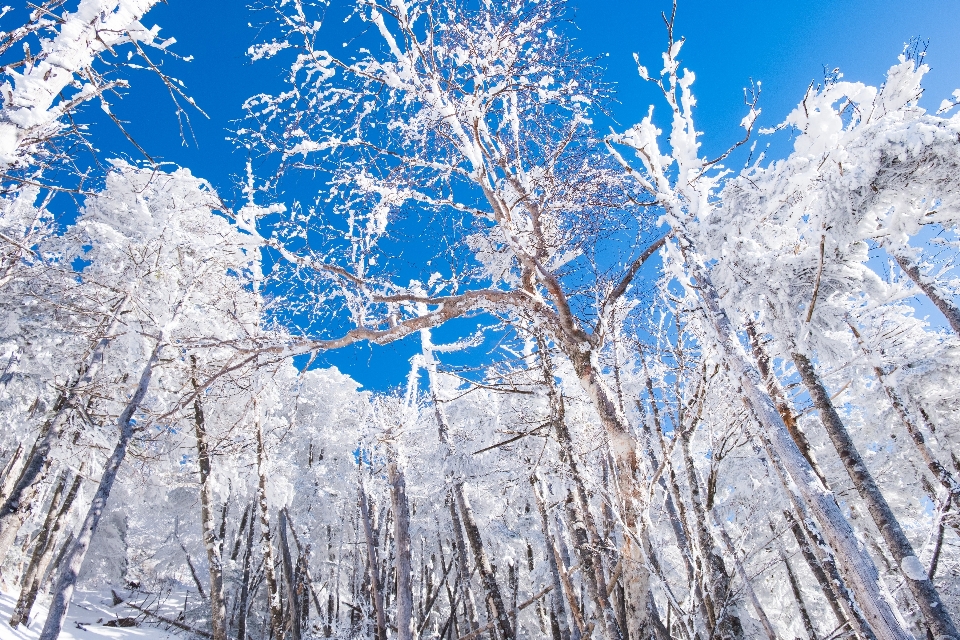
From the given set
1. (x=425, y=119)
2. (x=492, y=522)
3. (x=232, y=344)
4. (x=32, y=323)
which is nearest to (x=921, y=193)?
(x=425, y=119)

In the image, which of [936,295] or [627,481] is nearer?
[627,481]

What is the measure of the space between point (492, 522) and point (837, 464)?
34.9 ft

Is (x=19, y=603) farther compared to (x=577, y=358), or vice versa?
(x=19, y=603)

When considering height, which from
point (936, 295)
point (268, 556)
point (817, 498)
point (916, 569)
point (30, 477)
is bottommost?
point (916, 569)

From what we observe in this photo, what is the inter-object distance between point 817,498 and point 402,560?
7210 millimetres

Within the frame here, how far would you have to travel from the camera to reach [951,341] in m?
11.7

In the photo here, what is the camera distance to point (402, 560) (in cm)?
828

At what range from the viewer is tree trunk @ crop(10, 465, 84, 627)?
35.5 ft

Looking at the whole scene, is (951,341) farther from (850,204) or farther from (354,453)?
(354,453)

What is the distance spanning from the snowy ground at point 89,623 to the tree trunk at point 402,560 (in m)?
7.94

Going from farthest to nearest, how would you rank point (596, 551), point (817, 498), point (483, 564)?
1. point (483, 564)
2. point (596, 551)
3. point (817, 498)

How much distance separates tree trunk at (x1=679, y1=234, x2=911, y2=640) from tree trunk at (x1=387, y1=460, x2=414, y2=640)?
666 centimetres

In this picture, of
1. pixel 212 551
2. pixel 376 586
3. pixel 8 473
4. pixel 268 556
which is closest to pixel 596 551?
pixel 268 556

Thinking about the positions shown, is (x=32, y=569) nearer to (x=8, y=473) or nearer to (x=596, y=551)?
(x=8, y=473)
